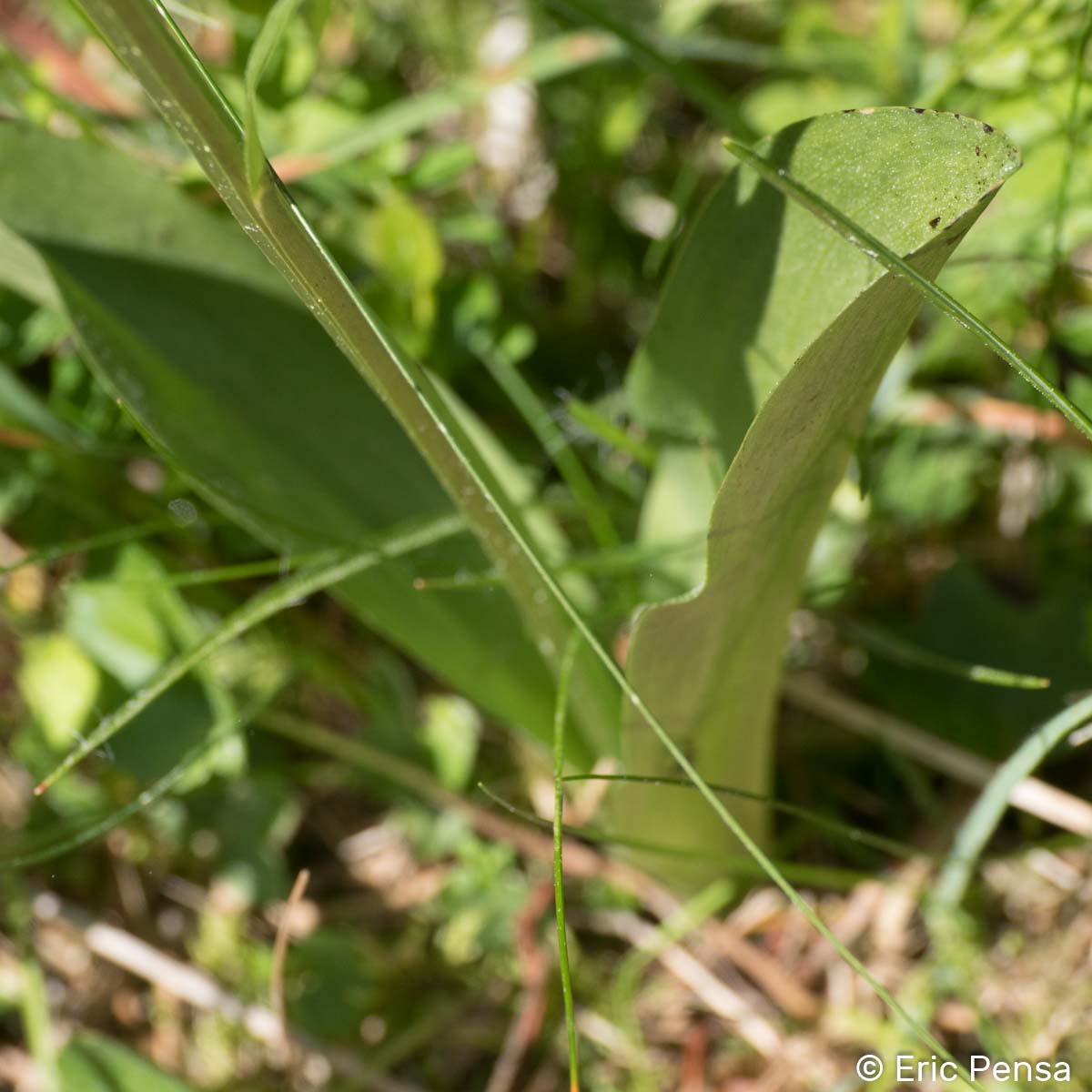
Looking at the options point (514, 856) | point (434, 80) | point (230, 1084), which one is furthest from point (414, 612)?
point (434, 80)

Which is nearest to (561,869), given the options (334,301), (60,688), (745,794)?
(745,794)

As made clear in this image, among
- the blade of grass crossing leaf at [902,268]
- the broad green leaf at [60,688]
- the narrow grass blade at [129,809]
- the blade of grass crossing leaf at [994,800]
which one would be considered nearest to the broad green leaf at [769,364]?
the blade of grass crossing leaf at [902,268]

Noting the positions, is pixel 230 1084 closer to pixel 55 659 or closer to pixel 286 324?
pixel 55 659

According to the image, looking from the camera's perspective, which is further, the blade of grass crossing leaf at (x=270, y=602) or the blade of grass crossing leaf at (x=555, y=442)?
the blade of grass crossing leaf at (x=555, y=442)

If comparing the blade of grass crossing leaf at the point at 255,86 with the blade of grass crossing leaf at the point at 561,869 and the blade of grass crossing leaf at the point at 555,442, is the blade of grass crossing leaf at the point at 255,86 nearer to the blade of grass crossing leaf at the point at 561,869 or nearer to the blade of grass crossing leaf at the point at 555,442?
the blade of grass crossing leaf at the point at 561,869

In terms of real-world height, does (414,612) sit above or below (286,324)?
below

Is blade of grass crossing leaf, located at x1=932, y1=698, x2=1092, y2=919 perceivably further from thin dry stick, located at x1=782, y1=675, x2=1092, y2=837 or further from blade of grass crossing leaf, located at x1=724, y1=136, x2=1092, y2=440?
blade of grass crossing leaf, located at x1=724, y1=136, x2=1092, y2=440

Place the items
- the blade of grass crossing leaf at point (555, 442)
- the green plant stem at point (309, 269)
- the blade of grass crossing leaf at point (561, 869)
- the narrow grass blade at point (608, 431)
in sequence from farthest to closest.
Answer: the blade of grass crossing leaf at point (555, 442) → the narrow grass blade at point (608, 431) → the blade of grass crossing leaf at point (561, 869) → the green plant stem at point (309, 269)
